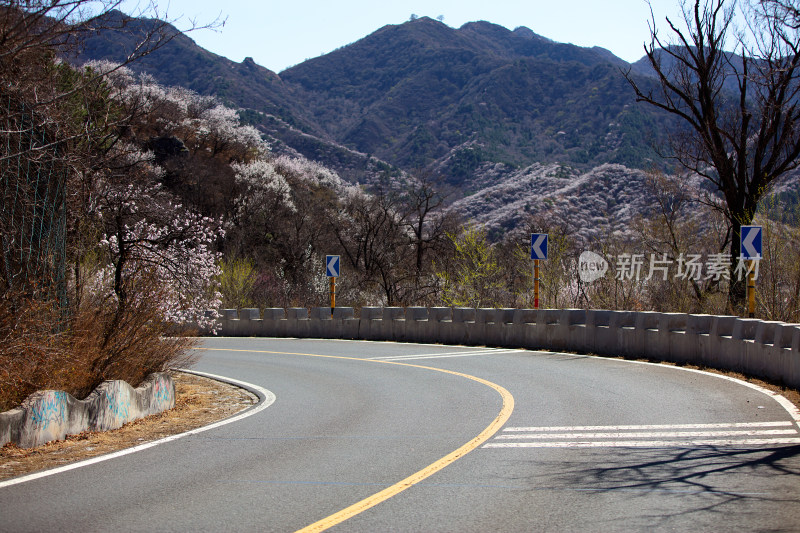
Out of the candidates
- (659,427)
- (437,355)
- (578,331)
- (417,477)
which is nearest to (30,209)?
(417,477)

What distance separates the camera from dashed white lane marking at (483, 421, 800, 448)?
8.31 meters

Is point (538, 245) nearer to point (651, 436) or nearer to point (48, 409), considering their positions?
point (651, 436)

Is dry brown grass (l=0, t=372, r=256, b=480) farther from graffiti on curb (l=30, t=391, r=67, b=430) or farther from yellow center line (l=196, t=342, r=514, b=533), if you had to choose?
yellow center line (l=196, t=342, r=514, b=533)

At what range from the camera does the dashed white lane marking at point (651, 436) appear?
8.31m

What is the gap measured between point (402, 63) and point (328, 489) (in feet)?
655

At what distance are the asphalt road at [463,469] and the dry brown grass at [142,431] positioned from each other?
19.5 inches

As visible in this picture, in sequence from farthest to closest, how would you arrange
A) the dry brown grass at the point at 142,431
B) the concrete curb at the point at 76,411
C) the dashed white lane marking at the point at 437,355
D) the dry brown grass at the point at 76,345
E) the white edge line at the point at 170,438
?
the dashed white lane marking at the point at 437,355, the dry brown grass at the point at 76,345, the concrete curb at the point at 76,411, the dry brown grass at the point at 142,431, the white edge line at the point at 170,438

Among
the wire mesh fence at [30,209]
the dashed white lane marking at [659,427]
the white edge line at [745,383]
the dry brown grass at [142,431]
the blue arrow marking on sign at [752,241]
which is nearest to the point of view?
the dry brown grass at [142,431]

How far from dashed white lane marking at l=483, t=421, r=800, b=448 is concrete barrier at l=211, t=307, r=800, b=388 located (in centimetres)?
361

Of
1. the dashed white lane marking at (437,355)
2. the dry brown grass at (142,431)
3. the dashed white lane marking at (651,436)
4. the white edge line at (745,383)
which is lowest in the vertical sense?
the dry brown grass at (142,431)

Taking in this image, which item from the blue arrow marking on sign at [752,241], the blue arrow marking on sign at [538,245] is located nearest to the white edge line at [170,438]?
the blue arrow marking on sign at [752,241]

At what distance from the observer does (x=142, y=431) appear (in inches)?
382

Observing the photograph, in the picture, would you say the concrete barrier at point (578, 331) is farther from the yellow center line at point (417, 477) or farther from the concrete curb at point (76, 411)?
the concrete curb at point (76, 411)

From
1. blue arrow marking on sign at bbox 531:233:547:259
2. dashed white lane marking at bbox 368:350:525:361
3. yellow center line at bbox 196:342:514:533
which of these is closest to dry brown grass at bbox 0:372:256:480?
yellow center line at bbox 196:342:514:533
